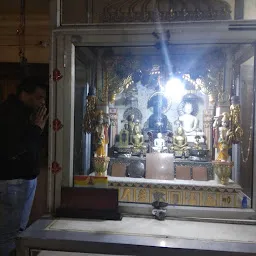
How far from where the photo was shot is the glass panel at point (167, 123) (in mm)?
1563

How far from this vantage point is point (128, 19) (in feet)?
4.66

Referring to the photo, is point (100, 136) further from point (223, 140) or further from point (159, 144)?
point (223, 140)

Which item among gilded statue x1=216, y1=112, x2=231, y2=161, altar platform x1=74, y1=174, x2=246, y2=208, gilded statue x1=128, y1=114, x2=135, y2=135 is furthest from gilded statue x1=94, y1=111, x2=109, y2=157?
gilded statue x1=216, y1=112, x2=231, y2=161

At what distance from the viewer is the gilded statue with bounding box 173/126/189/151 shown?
2090 mm

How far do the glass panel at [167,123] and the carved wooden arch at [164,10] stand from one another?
0.15 meters

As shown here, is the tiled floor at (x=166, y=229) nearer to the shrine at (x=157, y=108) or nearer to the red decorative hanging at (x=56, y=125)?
the shrine at (x=157, y=108)

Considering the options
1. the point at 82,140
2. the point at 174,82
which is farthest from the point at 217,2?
the point at 82,140

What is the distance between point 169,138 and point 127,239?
117cm

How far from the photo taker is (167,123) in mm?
2264

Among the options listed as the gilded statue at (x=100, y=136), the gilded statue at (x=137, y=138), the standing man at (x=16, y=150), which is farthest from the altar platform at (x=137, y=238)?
the gilded statue at (x=137, y=138)

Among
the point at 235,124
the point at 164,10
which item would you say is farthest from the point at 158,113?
the point at 164,10

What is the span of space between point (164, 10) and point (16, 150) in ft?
3.58

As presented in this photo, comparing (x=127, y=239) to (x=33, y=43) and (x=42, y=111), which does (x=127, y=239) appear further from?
(x=33, y=43)

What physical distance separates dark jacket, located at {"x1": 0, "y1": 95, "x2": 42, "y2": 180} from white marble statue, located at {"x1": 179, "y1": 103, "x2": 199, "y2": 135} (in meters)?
1.08
